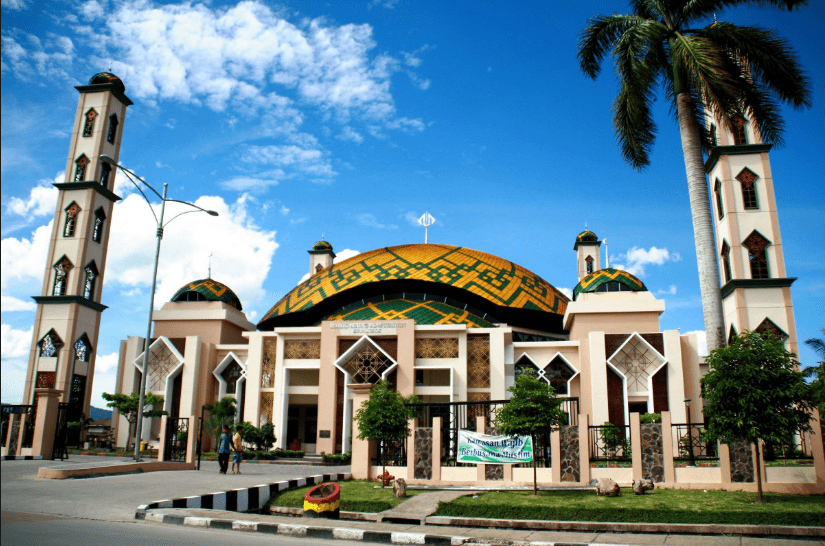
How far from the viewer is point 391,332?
29.8 meters

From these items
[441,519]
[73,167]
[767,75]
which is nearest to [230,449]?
[441,519]

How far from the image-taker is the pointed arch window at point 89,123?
34.2m

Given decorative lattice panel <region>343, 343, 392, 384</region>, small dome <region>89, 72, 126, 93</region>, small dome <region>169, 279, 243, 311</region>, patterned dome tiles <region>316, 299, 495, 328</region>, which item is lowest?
decorative lattice panel <region>343, 343, 392, 384</region>

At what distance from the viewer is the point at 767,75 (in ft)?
59.4

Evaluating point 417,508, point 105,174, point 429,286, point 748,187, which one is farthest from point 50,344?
point 748,187

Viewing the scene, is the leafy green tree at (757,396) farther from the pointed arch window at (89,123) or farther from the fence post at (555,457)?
the pointed arch window at (89,123)

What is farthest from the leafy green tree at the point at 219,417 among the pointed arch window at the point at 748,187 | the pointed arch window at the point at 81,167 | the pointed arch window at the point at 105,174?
the pointed arch window at the point at 748,187

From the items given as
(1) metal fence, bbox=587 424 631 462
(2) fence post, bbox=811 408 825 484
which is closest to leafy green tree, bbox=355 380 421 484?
(1) metal fence, bbox=587 424 631 462

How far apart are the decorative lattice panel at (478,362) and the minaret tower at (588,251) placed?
25408mm

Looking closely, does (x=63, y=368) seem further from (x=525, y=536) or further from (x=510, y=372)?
(x=525, y=536)

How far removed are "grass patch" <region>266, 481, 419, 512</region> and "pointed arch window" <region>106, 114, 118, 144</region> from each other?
2789 cm

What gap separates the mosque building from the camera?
27859 mm

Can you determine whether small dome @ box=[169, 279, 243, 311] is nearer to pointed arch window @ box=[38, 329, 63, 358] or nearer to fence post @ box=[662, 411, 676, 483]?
pointed arch window @ box=[38, 329, 63, 358]

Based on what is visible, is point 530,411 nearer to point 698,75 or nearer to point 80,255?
point 698,75
